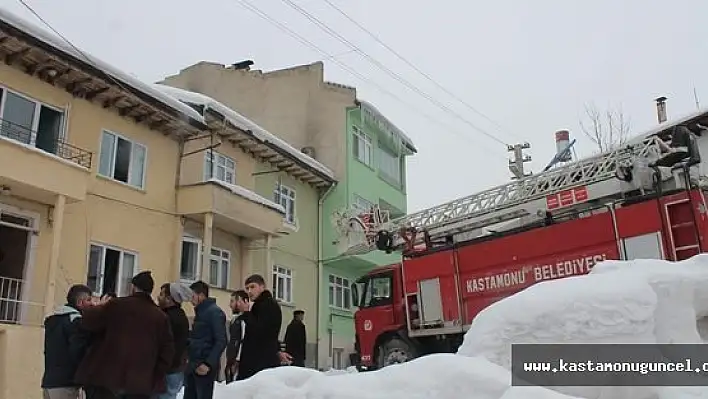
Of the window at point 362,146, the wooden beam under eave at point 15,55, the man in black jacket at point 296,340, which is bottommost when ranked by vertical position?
the man in black jacket at point 296,340

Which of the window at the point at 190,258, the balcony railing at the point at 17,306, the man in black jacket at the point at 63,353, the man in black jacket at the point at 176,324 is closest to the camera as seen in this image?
the man in black jacket at the point at 63,353

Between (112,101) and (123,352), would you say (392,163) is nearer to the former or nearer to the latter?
(112,101)

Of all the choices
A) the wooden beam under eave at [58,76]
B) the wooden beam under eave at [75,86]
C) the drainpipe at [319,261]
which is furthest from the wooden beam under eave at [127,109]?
the drainpipe at [319,261]

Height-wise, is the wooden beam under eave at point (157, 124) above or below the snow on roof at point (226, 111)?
below

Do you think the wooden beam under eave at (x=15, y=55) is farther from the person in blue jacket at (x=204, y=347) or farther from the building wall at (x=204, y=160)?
the person in blue jacket at (x=204, y=347)

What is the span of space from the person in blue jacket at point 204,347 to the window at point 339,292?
18428 mm

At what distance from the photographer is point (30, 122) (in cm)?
1462

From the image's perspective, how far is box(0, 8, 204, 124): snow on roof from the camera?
13445mm

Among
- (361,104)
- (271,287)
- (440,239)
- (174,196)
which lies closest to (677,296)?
(440,239)

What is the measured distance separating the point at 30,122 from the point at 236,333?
9610mm

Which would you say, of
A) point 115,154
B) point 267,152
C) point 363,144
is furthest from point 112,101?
point 363,144

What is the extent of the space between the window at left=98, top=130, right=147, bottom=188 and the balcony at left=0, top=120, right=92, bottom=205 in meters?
1.21

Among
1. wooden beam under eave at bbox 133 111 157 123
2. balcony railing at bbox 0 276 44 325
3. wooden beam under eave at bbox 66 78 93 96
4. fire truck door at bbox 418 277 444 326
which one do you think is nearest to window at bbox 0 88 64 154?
wooden beam under eave at bbox 66 78 93 96

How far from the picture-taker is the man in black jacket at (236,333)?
293 inches
